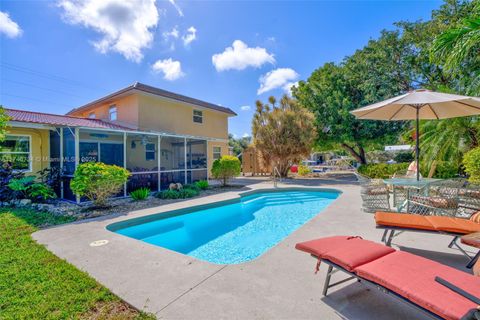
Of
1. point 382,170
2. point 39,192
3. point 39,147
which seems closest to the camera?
point 39,192

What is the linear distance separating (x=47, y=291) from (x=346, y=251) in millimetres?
3727

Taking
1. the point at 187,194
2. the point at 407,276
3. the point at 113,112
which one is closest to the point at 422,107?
the point at 407,276

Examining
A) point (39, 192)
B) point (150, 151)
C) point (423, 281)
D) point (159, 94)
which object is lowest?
point (423, 281)

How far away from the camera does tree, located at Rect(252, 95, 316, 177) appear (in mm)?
16188

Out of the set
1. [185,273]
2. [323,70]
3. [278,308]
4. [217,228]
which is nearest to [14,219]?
[217,228]

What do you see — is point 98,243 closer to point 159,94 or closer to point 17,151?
point 17,151

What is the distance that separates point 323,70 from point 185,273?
2103cm

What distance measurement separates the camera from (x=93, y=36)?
13.1 meters

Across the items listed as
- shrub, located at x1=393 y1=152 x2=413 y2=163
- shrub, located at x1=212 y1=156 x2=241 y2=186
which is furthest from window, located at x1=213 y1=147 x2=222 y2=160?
shrub, located at x1=393 y1=152 x2=413 y2=163

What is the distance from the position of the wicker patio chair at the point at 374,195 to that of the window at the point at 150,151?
11.3 m

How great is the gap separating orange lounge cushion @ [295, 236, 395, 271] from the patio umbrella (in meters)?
3.73

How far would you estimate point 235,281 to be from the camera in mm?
3104

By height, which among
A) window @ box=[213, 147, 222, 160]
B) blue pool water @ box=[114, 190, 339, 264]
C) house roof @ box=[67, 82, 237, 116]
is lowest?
blue pool water @ box=[114, 190, 339, 264]

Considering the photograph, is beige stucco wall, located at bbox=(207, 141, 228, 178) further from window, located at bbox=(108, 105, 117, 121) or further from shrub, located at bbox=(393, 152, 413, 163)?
shrub, located at bbox=(393, 152, 413, 163)
